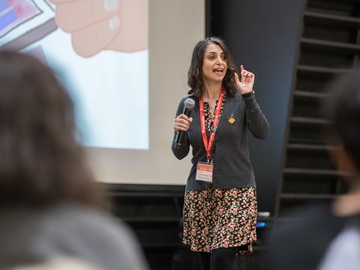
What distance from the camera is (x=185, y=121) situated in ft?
6.58

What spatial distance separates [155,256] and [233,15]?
2330 millimetres

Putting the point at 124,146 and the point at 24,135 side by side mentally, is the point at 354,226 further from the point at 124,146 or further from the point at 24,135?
the point at 124,146

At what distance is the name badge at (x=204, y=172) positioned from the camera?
2.01 meters

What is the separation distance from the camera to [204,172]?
203 cm

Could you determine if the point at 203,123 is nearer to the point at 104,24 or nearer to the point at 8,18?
the point at 104,24

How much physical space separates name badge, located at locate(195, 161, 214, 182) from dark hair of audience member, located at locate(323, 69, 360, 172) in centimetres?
139

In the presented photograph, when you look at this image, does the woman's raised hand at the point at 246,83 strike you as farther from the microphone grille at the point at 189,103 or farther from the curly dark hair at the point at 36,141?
the curly dark hair at the point at 36,141

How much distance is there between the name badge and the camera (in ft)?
6.61

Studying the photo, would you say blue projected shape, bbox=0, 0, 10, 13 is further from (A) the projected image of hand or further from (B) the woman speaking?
(B) the woman speaking

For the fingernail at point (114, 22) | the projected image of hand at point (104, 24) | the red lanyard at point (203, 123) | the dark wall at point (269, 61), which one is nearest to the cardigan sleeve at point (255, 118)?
the red lanyard at point (203, 123)

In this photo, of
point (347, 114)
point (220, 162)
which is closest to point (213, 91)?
point (220, 162)

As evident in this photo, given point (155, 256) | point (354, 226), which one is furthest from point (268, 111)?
point (354, 226)

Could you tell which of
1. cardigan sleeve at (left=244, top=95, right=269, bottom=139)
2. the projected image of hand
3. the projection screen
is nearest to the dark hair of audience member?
cardigan sleeve at (left=244, top=95, right=269, bottom=139)

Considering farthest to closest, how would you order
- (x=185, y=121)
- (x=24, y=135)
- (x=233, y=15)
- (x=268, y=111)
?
1. (x=233, y=15)
2. (x=268, y=111)
3. (x=185, y=121)
4. (x=24, y=135)
